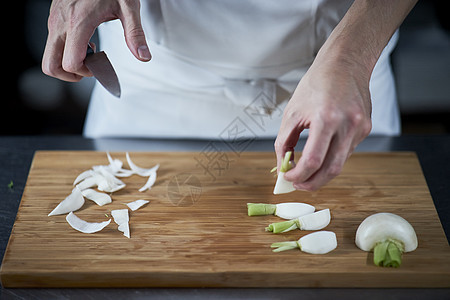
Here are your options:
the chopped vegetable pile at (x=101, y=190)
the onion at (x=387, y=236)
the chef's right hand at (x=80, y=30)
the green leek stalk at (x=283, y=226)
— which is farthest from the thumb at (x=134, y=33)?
the onion at (x=387, y=236)

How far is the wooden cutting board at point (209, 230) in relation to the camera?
37.6 inches

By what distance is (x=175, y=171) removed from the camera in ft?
4.09

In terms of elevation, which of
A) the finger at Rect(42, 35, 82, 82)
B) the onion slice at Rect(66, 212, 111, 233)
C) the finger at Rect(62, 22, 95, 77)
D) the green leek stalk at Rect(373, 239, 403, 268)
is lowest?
the onion slice at Rect(66, 212, 111, 233)

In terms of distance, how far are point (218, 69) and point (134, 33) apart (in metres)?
0.33

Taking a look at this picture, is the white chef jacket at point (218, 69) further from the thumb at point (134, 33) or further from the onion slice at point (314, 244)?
the onion slice at point (314, 244)

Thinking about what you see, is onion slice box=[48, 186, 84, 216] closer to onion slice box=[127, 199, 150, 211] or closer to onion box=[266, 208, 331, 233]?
onion slice box=[127, 199, 150, 211]

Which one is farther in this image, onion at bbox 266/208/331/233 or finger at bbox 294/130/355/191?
onion at bbox 266/208/331/233

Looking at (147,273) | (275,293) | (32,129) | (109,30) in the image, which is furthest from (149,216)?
(32,129)

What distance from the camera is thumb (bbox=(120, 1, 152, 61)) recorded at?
1019 millimetres

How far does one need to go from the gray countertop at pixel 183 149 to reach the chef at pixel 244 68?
1.7 inches

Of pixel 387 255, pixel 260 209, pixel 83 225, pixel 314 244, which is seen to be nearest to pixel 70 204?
pixel 83 225

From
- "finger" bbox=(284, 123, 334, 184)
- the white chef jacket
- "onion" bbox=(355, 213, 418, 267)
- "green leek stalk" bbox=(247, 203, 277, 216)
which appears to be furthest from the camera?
the white chef jacket

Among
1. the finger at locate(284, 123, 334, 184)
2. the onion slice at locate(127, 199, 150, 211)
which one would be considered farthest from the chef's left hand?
the onion slice at locate(127, 199, 150, 211)

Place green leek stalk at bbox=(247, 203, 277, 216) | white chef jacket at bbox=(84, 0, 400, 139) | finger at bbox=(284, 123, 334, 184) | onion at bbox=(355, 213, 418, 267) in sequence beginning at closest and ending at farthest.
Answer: finger at bbox=(284, 123, 334, 184), onion at bbox=(355, 213, 418, 267), green leek stalk at bbox=(247, 203, 277, 216), white chef jacket at bbox=(84, 0, 400, 139)
